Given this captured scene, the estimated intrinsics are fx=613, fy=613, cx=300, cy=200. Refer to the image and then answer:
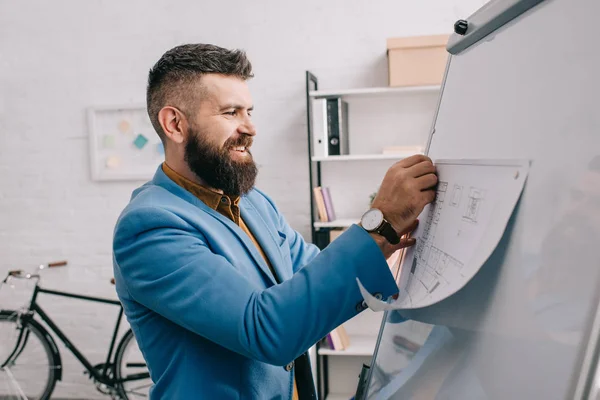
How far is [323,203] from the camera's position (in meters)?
3.06

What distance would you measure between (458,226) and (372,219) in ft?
0.50

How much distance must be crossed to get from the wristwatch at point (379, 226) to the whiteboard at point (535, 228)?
11 cm

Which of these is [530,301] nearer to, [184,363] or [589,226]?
[589,226]

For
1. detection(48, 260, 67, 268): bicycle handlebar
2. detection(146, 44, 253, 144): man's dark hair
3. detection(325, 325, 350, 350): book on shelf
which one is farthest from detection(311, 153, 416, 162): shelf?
detection(146, 44, 253, 144): man's dark hair

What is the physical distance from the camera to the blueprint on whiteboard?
60 cm

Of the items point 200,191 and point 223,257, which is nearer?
point 223,257

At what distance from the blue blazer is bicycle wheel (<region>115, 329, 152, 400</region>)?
2.27 meters

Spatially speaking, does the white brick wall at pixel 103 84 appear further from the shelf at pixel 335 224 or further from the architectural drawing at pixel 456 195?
the architectural drawing at pixel 456 195

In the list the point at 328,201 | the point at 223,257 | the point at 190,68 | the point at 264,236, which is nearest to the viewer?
the point at 223,257

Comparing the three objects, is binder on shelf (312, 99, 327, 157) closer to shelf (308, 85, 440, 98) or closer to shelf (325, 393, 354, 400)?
shelf (308, 85, 440, 98)

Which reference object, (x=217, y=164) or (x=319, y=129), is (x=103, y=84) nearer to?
(x=319, y=129)

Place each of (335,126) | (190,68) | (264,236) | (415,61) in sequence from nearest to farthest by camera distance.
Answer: (190,68), (264,236), (415,61), (335,126)

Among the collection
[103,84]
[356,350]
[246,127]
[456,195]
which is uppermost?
[103,84]

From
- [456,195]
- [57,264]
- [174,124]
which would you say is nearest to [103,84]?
[57,264]
